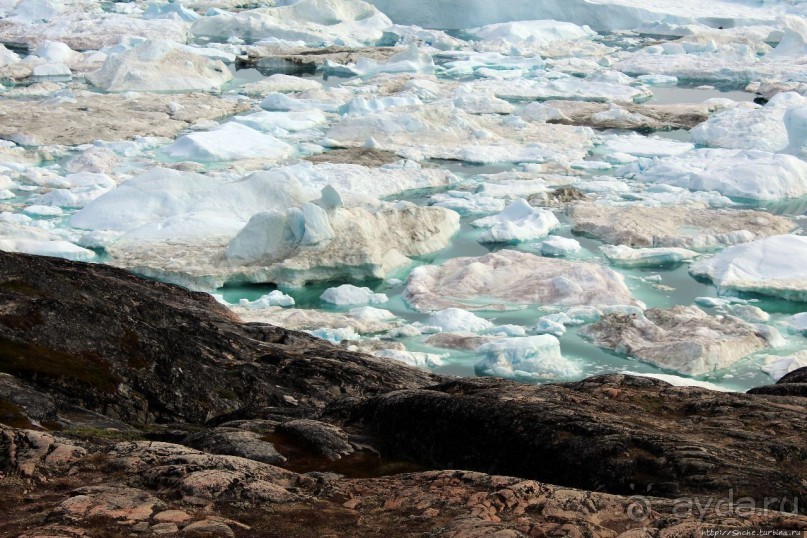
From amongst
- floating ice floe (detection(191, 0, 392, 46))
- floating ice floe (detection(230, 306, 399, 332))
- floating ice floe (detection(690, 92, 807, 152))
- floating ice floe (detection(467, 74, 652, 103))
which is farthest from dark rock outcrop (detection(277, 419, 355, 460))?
floating ice floe (detection(191, 0, 392, 46))

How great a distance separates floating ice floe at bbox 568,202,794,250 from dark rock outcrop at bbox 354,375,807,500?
30.9 feet

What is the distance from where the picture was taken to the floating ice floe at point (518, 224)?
15117mm

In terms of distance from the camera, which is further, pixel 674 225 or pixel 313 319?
pixel 674 225

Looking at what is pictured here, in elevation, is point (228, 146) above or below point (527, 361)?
below

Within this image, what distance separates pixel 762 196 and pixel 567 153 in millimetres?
4502

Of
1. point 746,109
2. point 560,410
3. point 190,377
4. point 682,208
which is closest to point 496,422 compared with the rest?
point 560,410

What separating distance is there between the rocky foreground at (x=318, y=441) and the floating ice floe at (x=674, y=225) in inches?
310

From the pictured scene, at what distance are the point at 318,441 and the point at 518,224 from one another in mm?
10876

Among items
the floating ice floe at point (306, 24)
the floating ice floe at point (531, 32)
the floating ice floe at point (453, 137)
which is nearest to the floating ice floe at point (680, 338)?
the floating ice floe at point (453, 137)

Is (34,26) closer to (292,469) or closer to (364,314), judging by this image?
(364,314)

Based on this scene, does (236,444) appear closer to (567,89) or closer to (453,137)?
(453,137)

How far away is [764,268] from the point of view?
13.3 meters

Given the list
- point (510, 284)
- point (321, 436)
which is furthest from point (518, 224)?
point (321, 436)

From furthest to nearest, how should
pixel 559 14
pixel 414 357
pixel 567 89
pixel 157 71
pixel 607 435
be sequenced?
pixel 559 14 < pixel 567 89 < pixel 157 71 < pixel 414 357 < pixel 607 435
